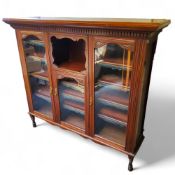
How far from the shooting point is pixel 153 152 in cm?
171

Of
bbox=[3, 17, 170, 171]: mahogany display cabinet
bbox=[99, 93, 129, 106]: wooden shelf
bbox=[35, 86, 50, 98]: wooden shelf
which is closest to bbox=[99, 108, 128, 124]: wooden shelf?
bbox=[3, 17, 170, 171]: mahogany display cabinet

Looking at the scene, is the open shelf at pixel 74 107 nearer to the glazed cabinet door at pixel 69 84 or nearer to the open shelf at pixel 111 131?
the glazed cabinet door at pixel 69 84

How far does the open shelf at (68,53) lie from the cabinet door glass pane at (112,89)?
219 millimetres

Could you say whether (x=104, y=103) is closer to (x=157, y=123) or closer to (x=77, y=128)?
(x=77, y=128)

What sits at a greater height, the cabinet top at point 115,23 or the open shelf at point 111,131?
the cabinet top at point 115,23

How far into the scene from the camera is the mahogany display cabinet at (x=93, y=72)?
1175 millimetres

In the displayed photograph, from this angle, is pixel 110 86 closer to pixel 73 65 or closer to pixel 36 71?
pixel 73 65

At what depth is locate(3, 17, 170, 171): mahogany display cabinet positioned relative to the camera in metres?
1.17

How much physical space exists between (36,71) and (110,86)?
802 mm

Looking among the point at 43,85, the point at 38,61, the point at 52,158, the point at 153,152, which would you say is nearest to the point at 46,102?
the point at 43,85

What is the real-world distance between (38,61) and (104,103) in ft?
2.54

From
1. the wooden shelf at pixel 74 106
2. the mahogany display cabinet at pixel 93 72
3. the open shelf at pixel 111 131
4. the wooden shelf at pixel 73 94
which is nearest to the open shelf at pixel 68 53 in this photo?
the mahogany display cabinet at pixel 93 72

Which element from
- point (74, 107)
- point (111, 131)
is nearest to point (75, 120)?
point (74, 107)

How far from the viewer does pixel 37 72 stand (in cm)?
185
